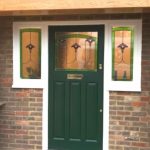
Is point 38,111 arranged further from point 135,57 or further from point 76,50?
point 135,57

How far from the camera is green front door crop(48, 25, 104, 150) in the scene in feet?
20.1

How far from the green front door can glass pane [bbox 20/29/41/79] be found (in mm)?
229

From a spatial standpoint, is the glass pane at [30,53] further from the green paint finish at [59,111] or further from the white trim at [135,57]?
the white trim at [135,57]

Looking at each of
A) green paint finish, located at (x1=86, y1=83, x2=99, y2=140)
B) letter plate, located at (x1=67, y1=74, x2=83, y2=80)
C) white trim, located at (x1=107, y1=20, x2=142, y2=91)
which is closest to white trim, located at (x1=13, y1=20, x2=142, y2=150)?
white trim, located at (x1=107, y1=20, x2=142, y2=91)

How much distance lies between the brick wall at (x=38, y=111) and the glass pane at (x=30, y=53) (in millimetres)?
224

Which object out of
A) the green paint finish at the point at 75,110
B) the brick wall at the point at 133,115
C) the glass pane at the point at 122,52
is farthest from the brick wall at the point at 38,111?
the green paint finish at the point at 75,110

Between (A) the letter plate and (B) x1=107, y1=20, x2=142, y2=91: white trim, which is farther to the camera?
(A) the letter plate

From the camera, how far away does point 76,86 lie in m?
6.21

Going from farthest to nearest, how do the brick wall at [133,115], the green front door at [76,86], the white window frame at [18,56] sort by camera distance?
the white window frame at [18,56] → the green front door at [76,86] → the brick wall at [133,115]

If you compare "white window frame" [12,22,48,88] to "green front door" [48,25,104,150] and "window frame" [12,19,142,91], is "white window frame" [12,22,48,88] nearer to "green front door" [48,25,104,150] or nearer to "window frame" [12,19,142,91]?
"window frame" [12,19,142,91]

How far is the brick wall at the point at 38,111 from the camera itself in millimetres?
5945

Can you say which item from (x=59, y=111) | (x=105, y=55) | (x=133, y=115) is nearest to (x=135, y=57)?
(x=105, y=55)

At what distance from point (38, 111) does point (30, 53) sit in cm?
102

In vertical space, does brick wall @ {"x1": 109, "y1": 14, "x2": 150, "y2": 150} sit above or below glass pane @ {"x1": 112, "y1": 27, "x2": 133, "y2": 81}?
below
